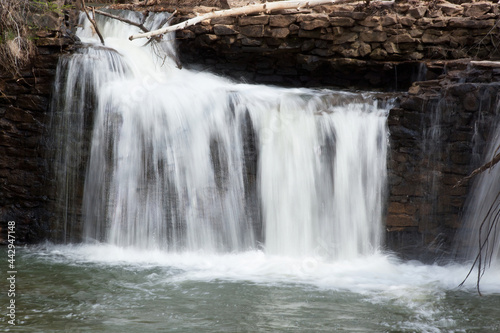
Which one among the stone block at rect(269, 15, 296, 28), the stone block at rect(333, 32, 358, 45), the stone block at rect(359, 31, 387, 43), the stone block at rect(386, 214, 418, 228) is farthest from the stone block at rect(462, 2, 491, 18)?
the stone block at rect(386, 214, 418, 228)

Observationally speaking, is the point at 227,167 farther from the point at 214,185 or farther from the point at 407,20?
the point at 407,20

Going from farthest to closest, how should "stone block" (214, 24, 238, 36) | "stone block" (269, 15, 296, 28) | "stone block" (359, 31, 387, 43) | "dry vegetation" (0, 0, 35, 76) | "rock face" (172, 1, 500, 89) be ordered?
"stone block" (214, 24, 238, 36)
"stone block" (269, 15, 296, 28)
"stone block" (359, 31, 387, 43)
"rock face" (172, 1, 500, 89)
"dry vegetation" (0, 0, 35, 76)

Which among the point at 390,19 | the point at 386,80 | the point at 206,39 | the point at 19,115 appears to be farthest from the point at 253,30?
the point at 19,115

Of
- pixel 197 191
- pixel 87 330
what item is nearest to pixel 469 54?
pixel 197 191

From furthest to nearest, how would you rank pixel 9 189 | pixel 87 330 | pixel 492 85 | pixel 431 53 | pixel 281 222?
1. pixel 431 53
2. pixel 9 189
3. pixel 281 222
4. pixel 492 85
5. pixel 87 330

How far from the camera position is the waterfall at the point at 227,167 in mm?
7082

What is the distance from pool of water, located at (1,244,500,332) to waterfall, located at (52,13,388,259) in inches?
11.6

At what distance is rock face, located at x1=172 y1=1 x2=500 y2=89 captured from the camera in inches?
323

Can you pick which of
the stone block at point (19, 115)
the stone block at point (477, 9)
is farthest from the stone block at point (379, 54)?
the stone block at point (19, 115)

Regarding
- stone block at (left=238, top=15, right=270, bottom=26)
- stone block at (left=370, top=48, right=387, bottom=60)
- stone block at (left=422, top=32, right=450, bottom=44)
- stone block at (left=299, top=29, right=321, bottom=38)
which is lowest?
stone block at (left=370, top=48, right=387, bottom=60)

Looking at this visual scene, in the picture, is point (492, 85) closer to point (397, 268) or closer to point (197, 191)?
point (397, 268)

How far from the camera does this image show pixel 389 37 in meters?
8.45

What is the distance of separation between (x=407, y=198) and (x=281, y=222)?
61.8 inches

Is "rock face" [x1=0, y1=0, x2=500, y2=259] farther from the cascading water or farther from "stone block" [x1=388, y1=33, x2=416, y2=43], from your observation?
the cascading water
